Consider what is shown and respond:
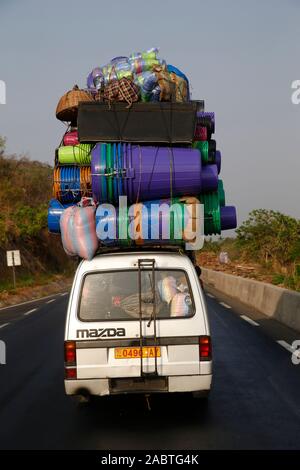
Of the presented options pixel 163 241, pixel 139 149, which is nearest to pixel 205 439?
pixel 163 241

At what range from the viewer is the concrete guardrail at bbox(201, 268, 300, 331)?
45.8ft

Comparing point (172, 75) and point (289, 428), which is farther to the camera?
point (172, 75)

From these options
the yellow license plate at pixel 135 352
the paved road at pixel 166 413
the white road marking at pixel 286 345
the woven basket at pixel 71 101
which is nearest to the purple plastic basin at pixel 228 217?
the paved road at pixel 166 413

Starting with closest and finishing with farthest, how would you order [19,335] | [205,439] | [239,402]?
[205,439], [239,402], [19,335]

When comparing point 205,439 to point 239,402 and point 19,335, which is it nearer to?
point 239,402

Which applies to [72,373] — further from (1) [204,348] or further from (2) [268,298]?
(2) [268,298]

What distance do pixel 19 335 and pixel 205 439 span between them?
30.7 feet

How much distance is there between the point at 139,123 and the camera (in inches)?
307

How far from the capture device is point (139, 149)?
24.4ft

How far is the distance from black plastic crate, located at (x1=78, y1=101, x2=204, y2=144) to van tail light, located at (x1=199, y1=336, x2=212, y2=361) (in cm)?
253

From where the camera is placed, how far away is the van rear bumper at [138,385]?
6.42 m

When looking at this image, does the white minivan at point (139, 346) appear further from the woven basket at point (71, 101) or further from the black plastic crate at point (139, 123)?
the woven basket at point (71, 101)

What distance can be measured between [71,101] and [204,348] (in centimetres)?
435
